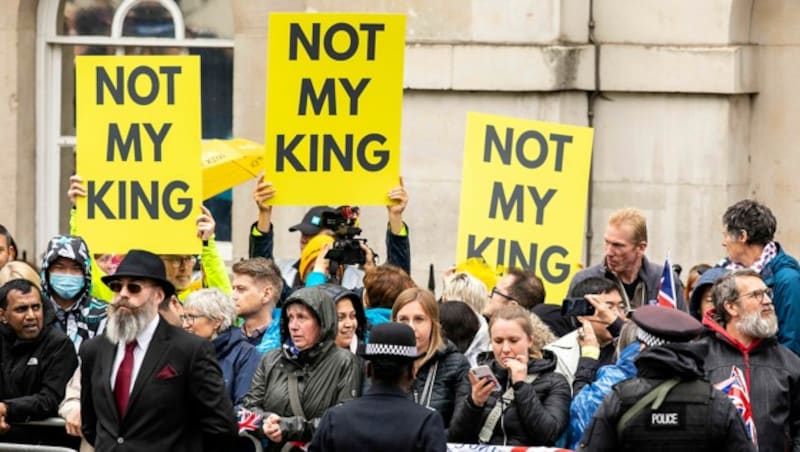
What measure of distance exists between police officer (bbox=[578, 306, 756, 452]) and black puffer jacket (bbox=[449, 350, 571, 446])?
1056 mm

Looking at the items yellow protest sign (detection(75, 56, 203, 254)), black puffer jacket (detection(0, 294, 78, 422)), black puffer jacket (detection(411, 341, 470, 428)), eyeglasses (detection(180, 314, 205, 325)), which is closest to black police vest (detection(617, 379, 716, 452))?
black puffer jacket (detection(411, 341, 470, 428))

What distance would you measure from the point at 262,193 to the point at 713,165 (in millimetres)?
4726

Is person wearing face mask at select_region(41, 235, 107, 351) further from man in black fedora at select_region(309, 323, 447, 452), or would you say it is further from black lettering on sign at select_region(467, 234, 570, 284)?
man in black fedora at select_region(309, 323, 447, 452)

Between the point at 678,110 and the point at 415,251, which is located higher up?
the point at 678,110

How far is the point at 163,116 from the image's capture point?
13.5m

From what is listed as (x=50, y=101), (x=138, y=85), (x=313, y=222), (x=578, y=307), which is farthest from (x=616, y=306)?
(x=50, y=101)

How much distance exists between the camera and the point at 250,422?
1118 centimetres

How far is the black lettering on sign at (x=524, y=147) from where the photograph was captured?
14.2 meters

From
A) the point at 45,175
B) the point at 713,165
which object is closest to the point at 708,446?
the point at 713,165

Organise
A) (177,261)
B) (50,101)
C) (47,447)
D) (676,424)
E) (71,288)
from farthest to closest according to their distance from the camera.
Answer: (50,101), (177,261), (71,288), (47,447), (676,424)

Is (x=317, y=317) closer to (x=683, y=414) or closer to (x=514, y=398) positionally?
(x=514, y=398)

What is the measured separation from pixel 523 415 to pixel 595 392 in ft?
1.12

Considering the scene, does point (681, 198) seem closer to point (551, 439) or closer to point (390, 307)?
point (390, 307)

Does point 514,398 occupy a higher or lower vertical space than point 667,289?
lower
